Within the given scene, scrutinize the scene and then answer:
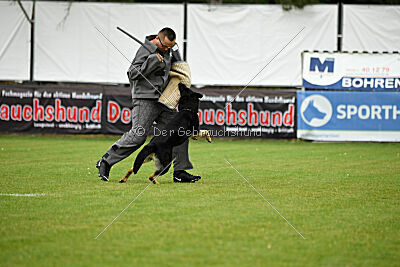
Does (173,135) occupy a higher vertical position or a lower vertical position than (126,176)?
higher

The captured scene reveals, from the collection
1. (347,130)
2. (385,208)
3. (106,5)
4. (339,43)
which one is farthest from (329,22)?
(385,208)

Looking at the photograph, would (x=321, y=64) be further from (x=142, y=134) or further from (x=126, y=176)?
(x=126, y=176)

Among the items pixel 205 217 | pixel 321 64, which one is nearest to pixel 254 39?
pixel 321 64

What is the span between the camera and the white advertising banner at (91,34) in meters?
27.0

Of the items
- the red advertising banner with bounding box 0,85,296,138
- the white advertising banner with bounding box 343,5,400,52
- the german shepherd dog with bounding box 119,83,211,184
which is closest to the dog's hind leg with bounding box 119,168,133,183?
the german shepherd dog with bounding box 119,83,211,184

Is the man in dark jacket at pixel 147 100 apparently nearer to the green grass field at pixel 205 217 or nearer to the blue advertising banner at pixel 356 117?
the green grass field at pixel 205 217

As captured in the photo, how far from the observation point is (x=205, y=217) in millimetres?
7328

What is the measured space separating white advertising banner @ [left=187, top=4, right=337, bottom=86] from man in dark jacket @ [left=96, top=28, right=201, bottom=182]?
1646cm

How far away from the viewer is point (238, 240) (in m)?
6.18

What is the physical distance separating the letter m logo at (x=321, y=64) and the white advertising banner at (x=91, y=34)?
674 cm

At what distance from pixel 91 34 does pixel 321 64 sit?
9596 millimetres

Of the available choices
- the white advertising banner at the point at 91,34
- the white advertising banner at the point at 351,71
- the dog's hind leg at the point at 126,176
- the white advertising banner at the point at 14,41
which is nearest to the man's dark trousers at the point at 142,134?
the dog's hind leg at the point at 126,176

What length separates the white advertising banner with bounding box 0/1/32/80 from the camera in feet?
87.7

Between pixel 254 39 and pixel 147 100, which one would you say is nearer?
pixel 147 100
